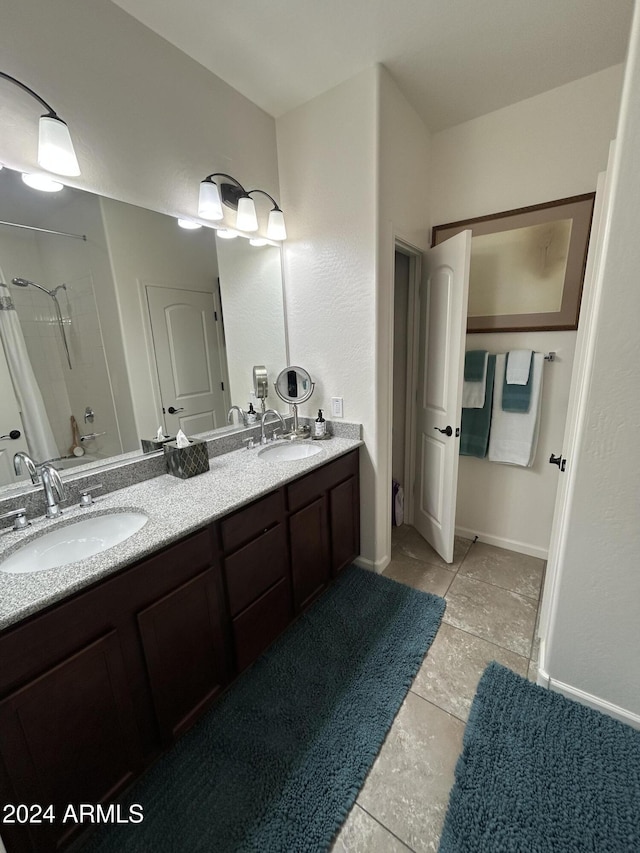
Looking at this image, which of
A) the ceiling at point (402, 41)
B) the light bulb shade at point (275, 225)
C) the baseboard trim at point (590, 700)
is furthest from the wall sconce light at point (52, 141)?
the baseboard trim at point (590, 700)

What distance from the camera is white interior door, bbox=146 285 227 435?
1.68m

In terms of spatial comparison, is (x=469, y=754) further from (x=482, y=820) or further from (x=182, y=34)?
(x=182, y=34)

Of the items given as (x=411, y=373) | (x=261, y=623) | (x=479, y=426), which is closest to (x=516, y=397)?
(x=479, y=426)

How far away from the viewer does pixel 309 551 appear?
5.92 ft

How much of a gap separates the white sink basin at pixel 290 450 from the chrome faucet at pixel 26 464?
104 centimetres

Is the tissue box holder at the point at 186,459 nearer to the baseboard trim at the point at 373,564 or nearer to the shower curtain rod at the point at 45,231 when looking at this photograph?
the shower curtain rod at the point at 45,231

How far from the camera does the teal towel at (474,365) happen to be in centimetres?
224

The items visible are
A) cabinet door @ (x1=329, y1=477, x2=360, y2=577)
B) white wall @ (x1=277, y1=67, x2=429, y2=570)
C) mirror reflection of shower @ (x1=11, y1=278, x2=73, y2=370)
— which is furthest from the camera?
cabinet door @ (x1=329, y1=477, x2=360, y2=577)

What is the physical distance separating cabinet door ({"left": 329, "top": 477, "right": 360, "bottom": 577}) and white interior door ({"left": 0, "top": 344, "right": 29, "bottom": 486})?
4.41 ft

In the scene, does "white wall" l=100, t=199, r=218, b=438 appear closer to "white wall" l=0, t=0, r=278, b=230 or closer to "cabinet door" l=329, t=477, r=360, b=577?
"white wall" l=0, t=0, r=278, b=230

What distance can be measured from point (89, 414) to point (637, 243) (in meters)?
2.00

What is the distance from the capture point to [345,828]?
1072mm

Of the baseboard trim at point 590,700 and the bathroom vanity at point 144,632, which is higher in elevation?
the bathroom vanity at point 144,632

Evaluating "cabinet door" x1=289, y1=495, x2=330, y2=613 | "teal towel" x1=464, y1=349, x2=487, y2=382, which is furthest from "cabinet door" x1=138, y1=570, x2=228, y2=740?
"teal towel" x1=464, y1=349, x2=487, y2=382
